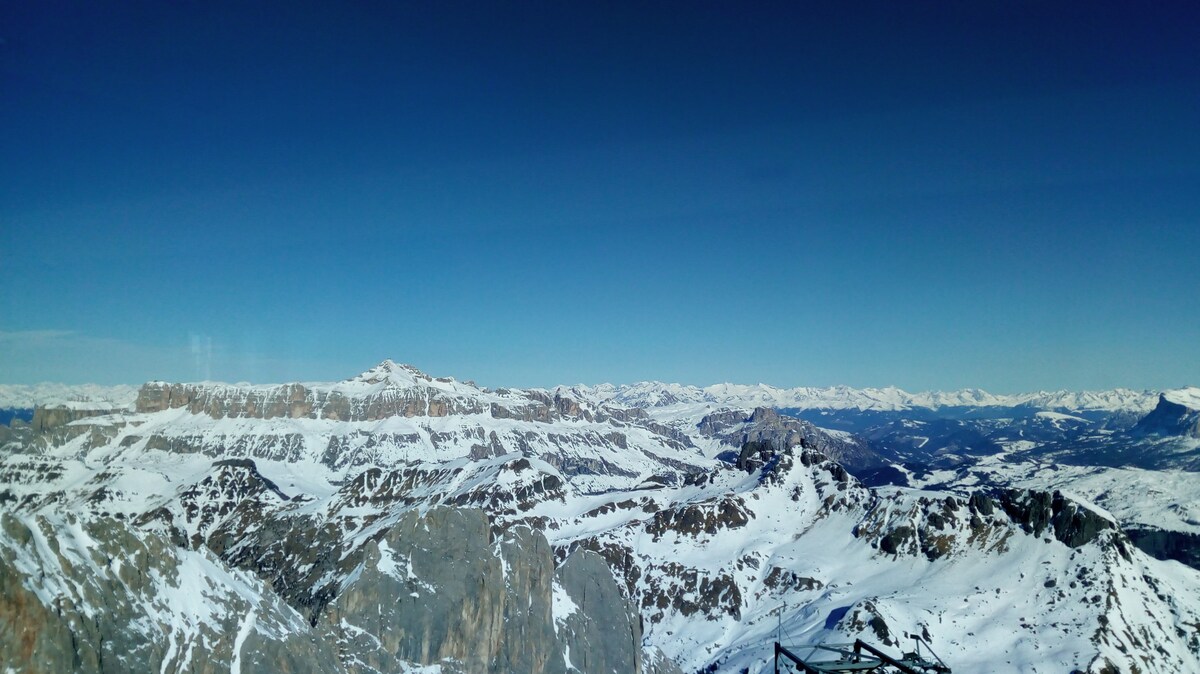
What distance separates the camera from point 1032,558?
161750mm

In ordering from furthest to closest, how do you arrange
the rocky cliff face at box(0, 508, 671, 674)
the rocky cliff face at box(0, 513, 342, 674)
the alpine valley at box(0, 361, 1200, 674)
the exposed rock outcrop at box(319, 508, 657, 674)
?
1. the exposed rock outcrop at box(319, 508, 657, 674)
2. the alpine valley at box(0, 361, 1200, 674)
3. the rocky cliff face at box(0, 508, 671, 674)
4. the rocky cliff face at box(0, 513, 342, 674)

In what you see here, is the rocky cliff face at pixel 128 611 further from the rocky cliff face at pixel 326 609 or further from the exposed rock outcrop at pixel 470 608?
the exposed rock outcrop at pixel 470 608

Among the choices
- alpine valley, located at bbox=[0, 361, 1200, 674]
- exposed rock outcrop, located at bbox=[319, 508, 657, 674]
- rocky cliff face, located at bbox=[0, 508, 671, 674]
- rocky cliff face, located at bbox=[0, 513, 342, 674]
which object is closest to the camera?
rocky cliff face, located at bbox=[0, 513, 342, 674]

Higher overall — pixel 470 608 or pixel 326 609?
pixel 326 609

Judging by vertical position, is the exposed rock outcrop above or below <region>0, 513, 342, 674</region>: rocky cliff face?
below

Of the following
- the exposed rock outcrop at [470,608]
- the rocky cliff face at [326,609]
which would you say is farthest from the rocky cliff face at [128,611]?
the exposed rock outcrop at [470,608]

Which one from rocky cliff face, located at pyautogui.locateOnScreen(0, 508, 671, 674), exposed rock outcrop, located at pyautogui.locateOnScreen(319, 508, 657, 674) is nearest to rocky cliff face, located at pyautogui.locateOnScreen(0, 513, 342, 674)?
rocky cliff face, located at pyautogui.locateOnScreen(0, 508, 671, 674)

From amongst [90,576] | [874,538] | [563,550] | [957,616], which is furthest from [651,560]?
[90,576]

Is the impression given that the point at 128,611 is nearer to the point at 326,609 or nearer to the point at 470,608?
the point at 326,609

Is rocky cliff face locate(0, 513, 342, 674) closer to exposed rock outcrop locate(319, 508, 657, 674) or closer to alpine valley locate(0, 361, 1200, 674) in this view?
alpine valley locate(0, 361, 1200, 674)

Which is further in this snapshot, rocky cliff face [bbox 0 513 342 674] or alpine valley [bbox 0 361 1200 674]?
alpine valley [bbox 0 361 1200 674]

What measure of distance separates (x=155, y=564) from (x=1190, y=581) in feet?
678

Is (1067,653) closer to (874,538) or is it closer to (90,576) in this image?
(874,538)

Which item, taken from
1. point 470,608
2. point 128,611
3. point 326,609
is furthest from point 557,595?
point 128,611
